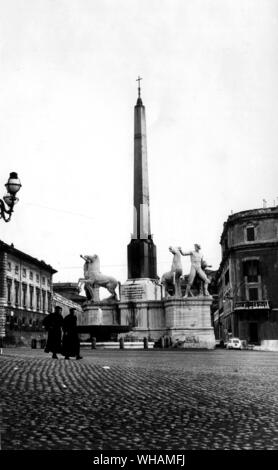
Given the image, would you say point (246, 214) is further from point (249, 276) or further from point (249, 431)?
point (249, 431)

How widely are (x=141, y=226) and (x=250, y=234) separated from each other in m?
25.4

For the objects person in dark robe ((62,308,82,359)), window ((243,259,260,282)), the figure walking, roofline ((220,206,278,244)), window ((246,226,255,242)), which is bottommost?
person in dark robe ((62,308,82,359))

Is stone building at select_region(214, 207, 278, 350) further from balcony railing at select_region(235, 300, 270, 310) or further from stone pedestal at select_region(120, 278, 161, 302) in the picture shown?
stone pedestal at select_region(120, 278, 161, 302)

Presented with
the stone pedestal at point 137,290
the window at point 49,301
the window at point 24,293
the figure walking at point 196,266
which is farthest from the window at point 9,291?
the figure walking at point 196,266

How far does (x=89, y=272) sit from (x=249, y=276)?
24581mm

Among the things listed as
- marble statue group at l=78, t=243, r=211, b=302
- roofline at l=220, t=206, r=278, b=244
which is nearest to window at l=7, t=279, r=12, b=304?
roofline at l=220, t=206, r=278, b=244

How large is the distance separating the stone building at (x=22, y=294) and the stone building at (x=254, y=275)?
20129 millimetres

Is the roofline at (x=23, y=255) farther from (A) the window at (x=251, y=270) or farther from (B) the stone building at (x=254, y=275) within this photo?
(A) the window at (x=251, y=270)

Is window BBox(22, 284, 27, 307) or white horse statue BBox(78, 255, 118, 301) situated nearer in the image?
white horse statue BBox(78, 255, 118, 301)

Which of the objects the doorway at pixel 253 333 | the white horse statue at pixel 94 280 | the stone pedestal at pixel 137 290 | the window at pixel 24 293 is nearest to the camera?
the stone pedestal at pixel 137 290

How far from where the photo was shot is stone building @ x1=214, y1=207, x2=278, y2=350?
171 feet

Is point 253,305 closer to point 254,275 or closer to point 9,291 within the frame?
point 254,275

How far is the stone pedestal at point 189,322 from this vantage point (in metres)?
29.8
